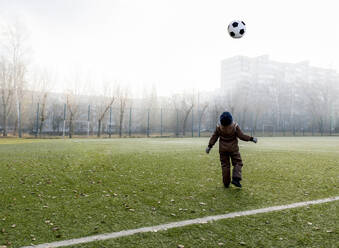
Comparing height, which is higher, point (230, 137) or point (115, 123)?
point (115, 123)

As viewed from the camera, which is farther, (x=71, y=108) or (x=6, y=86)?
(x=71, y=108)

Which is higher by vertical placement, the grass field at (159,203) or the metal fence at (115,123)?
the metal fence at (115,123)

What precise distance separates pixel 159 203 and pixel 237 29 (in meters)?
6.82

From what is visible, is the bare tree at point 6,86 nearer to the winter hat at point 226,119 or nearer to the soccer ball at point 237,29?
the soccer ball at point 237,29

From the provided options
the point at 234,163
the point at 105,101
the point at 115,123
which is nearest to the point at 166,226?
the point at 234,163

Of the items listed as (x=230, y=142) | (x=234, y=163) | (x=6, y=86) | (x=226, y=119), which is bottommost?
(x=234, y=163)

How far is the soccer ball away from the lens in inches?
372

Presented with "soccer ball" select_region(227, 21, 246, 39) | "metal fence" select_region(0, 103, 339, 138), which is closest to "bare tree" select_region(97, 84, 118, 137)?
"metal fence" select_region(0, 103, 339, 138)

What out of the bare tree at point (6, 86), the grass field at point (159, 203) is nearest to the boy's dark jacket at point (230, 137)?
the grass field at point (159, 203)

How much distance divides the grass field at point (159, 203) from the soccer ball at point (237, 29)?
172 inches

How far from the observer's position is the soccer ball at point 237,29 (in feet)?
31.0

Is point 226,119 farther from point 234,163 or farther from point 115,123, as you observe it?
point 115,123

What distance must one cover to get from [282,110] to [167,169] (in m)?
68.2

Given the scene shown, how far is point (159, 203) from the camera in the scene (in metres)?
4.95
